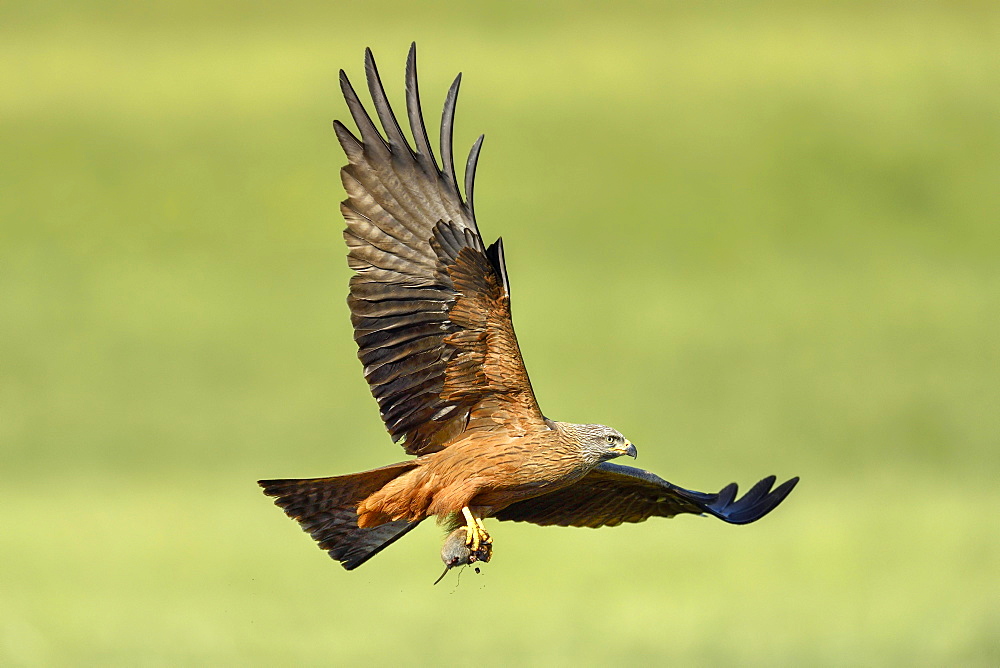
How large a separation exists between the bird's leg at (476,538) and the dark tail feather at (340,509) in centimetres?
48

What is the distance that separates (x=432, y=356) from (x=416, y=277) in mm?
421

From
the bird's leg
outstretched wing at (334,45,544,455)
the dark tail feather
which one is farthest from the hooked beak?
the dark tail feather

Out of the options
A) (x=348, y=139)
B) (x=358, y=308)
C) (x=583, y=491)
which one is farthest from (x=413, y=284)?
(x=583, y=491)

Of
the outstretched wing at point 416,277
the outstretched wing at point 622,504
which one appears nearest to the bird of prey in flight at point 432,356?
the outstretched wing at point 416,277

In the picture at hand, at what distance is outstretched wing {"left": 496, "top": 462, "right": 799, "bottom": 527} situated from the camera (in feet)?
31.2

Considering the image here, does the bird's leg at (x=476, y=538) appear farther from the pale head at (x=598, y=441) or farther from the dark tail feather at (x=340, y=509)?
the pale head at (x=598, y=441)

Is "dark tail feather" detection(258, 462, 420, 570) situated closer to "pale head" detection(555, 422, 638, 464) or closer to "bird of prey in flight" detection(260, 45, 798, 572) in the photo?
"bird of prey in flight" detection(260, 45, 798, 572)

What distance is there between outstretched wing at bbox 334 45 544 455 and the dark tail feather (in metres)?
0.44

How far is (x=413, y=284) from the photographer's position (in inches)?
326

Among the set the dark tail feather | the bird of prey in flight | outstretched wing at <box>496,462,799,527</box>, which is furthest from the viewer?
outstretched wing at <box>496,462,799,527</box>

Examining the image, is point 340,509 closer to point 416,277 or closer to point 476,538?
point 476,538

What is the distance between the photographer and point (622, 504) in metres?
9.73

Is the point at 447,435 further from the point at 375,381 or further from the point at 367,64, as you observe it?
the point at 367,64

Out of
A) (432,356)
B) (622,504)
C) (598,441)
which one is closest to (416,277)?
(432,356)
